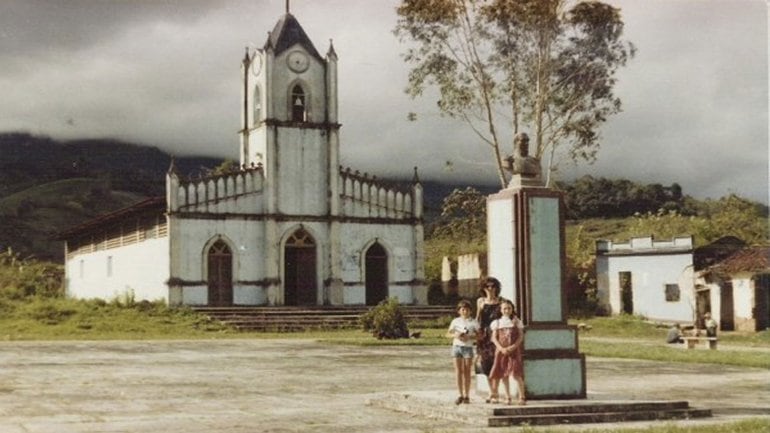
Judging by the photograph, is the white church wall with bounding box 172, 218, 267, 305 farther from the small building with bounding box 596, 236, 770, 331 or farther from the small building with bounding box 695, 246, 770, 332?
the small building with bounding box 695, 246, 770, 332

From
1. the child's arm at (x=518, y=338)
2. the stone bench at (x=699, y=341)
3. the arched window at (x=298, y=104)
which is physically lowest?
the stone bench at (x=699, y=341)

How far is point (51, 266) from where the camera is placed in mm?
53125

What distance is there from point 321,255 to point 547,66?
10.5 meters

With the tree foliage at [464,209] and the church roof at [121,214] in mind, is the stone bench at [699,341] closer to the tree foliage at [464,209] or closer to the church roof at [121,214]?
the tree foliage at [464,209]

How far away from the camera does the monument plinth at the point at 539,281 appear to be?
11078 millimetres

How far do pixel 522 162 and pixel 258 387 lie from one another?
15.6 ft

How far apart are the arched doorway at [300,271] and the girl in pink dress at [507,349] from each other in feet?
86.2

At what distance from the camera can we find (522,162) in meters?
11.6

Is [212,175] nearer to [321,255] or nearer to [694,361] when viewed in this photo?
[321,255]

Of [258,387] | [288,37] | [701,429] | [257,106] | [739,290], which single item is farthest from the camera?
[257,106]

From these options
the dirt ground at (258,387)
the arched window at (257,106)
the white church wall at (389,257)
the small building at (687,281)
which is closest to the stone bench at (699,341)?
the dirt ground at (258,387)

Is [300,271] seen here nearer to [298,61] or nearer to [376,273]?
[376,273]

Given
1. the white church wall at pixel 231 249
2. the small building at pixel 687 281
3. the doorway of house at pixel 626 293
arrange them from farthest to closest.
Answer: the doorway of house at pixel 626 293 → the white church wall at pixel 231 249 → the small building at pixel 687 281

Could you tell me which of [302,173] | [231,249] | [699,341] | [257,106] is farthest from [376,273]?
[699,341]
